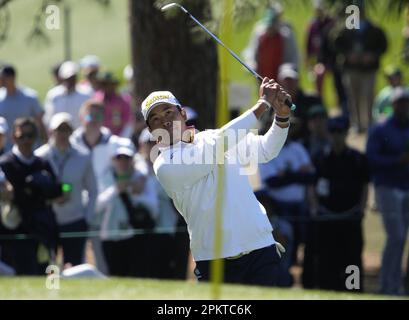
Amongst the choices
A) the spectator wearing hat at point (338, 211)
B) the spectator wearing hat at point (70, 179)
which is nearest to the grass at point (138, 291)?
the spectator wearing hat at point (70, 179)

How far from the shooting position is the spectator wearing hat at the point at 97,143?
1377 cm

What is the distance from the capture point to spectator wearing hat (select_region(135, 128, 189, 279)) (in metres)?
13.6

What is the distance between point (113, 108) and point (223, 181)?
847cm

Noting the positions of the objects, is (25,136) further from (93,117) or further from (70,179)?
(93,117)

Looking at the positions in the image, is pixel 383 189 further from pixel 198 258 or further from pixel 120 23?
pixel 120 23

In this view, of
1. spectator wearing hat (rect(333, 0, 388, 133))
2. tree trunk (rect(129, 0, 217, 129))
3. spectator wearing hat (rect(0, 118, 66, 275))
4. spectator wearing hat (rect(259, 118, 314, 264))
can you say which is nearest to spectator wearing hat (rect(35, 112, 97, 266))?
spectator wearing hat (rect(0, 118, 66, 275))

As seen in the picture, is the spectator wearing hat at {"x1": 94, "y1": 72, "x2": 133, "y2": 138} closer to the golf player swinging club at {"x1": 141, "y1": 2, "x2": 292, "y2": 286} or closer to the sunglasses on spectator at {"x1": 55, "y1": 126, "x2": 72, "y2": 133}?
the sunglasses on spectator at {"x1": 55, "y1": 126, "x2": 72, "y2": 133}

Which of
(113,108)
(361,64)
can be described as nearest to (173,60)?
(113,108)

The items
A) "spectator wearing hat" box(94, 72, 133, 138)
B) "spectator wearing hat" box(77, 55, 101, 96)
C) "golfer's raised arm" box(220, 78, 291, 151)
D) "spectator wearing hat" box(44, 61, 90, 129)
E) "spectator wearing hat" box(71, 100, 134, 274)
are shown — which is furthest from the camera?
"spectator wearing hat" box(77, 55, 101, 96)

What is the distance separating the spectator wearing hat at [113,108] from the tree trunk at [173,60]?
2.52 ft

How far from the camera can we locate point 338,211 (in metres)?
13.8

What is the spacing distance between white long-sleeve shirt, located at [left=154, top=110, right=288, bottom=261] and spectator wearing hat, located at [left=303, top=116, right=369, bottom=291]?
5726 mm
